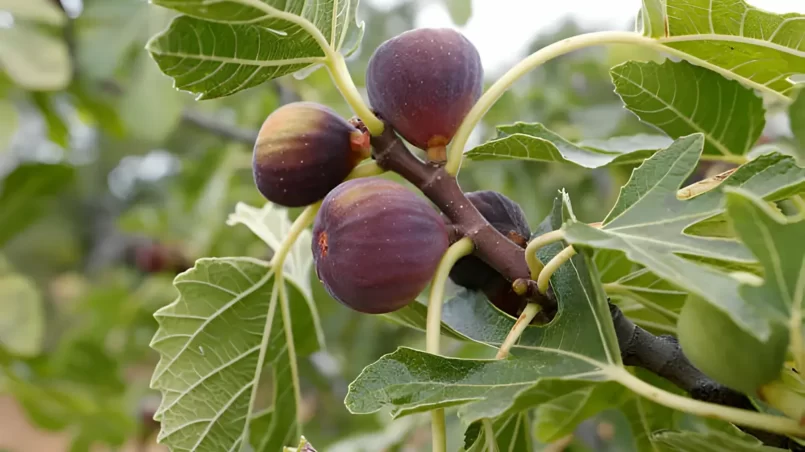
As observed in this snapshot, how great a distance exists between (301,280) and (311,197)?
0.29 metres

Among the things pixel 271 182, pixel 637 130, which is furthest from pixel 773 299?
pixel 637 130

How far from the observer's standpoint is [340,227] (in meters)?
0.61

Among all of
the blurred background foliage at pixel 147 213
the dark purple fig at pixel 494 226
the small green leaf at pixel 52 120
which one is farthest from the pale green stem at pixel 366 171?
the small green leaf at pixel 52 120

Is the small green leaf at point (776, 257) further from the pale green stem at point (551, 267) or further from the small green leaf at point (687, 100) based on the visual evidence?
the small green leaf at point (687, 100)

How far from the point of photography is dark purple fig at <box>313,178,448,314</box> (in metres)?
0.59

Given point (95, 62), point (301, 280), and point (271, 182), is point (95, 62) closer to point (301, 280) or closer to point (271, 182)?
point (301, 280)

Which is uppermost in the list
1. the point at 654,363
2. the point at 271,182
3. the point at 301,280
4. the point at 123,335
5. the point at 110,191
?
the point at 271,182

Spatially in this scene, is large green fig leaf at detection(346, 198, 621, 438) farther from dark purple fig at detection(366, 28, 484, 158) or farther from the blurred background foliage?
the blurred background foliage

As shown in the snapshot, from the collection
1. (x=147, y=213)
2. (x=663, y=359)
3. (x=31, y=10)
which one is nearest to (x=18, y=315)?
(x=31, y=10)

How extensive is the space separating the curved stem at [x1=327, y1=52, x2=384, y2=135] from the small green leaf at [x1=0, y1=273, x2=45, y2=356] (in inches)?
60.6

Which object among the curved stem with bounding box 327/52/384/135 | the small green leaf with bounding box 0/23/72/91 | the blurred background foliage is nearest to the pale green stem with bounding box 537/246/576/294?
the curved stem with bounding box 327/52/384/135

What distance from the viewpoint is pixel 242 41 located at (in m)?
0.59

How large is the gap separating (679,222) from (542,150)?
21cm

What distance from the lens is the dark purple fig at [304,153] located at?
2.19ft
